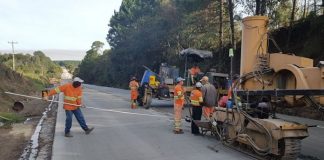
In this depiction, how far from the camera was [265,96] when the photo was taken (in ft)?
31.0

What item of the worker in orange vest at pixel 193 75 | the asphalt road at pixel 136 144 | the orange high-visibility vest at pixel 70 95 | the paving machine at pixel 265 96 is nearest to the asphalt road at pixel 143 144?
the asphalt road at pixel 136 144

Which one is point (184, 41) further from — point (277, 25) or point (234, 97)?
point (234, 97)

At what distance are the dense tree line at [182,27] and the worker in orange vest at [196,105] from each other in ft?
43.2

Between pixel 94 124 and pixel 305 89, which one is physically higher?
pixel 305 89

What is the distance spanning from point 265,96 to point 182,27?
30172 millimetres

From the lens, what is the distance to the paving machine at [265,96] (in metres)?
8.27

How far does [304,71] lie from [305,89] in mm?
544

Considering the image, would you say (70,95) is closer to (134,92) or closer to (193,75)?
(193,75)

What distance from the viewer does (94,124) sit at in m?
14.9

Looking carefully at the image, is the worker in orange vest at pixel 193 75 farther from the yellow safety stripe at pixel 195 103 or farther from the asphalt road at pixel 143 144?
the yellow safety stripe at pixel 195 103

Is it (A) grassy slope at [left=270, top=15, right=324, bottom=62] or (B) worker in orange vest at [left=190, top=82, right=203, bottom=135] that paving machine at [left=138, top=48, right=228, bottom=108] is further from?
(B) worker in orange vest at [left=190, top=82, right=203, bottom=135]

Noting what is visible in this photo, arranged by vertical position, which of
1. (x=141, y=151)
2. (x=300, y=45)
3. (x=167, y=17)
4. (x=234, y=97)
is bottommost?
(x=141, y=151)

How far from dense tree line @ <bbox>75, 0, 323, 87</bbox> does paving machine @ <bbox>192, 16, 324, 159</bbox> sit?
15.2 metres

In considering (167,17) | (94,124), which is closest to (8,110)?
(94,124)
